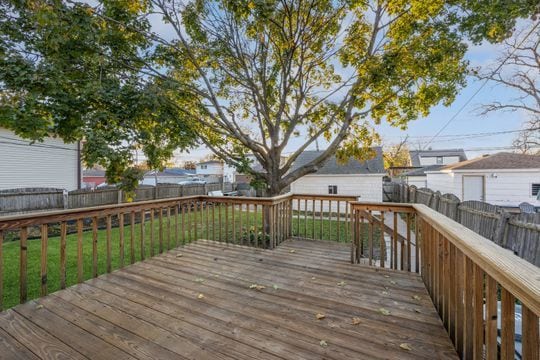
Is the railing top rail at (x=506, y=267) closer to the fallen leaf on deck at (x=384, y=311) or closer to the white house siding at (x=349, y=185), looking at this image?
the fallen leaf on deck at (x=384, y=311)

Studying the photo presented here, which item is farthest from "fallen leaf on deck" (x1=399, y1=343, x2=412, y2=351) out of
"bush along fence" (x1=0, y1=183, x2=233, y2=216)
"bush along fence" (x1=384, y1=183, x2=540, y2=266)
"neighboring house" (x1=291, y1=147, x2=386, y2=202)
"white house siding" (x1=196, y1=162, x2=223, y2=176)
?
"white house siding" (x1=196, y1=162, x2=223, y2=176)

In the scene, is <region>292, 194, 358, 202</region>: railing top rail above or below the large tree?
below

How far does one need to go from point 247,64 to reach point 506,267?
641 cm

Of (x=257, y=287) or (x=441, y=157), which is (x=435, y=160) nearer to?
(x=441, y=157)

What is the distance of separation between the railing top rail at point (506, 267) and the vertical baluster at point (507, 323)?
0.22 ft

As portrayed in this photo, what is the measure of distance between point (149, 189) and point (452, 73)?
11403 mm

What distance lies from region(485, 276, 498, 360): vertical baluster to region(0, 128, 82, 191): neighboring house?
12.2 m

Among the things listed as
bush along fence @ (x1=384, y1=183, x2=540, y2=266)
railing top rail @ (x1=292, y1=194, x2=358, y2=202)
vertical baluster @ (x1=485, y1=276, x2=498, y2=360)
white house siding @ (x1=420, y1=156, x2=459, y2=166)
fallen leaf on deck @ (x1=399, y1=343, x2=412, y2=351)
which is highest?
white house siding @ (x1=420, y1=156, x2=459, y2=166)

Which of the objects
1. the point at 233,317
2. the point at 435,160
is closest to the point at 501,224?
the point at 233,317

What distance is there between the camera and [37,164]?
1098cm

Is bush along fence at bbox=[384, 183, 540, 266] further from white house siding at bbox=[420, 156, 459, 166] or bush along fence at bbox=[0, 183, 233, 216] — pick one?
white house siding at bbox=[420, 156, 459, 166]

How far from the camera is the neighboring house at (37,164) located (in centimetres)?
1005

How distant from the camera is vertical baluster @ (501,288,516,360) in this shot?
1097 mm

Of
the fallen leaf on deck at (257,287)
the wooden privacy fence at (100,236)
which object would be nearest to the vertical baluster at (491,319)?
the fallen leaf on deck at (257,287)
